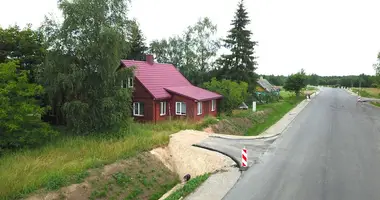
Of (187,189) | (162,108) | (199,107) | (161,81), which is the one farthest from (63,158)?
(161,81)

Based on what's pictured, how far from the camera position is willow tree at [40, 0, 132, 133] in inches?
672

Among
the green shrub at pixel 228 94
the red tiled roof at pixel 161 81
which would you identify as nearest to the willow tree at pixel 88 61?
the red tiled roof at pixel 161 81

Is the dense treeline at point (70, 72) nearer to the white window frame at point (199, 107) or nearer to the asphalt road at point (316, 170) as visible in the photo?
the white window frame at point (199, 107)

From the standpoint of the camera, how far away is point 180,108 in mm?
25734

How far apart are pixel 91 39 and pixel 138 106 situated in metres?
9.26

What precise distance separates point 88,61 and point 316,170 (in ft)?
46.4

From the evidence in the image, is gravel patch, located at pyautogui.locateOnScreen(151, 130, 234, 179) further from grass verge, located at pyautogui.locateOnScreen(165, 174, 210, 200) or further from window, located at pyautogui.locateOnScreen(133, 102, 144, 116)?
window, located at pyautogui.locateOnScreen(133, 102, 144, 116)

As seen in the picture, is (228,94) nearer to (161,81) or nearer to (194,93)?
(194,93)

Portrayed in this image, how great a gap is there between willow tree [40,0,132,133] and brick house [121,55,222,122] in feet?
18.8

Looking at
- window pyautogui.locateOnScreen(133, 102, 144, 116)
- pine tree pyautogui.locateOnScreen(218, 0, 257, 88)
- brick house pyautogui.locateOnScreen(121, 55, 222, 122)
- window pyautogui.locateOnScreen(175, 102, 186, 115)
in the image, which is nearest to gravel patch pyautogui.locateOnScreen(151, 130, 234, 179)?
brick house pyautogui.locateOnScreen(121, 55, 222, 122)

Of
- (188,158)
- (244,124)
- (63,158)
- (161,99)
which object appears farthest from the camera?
(244,124)

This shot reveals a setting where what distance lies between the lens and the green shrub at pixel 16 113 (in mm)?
14200

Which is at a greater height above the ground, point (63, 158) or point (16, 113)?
point (16, 113)

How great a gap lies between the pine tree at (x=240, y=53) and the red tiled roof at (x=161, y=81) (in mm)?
8312
